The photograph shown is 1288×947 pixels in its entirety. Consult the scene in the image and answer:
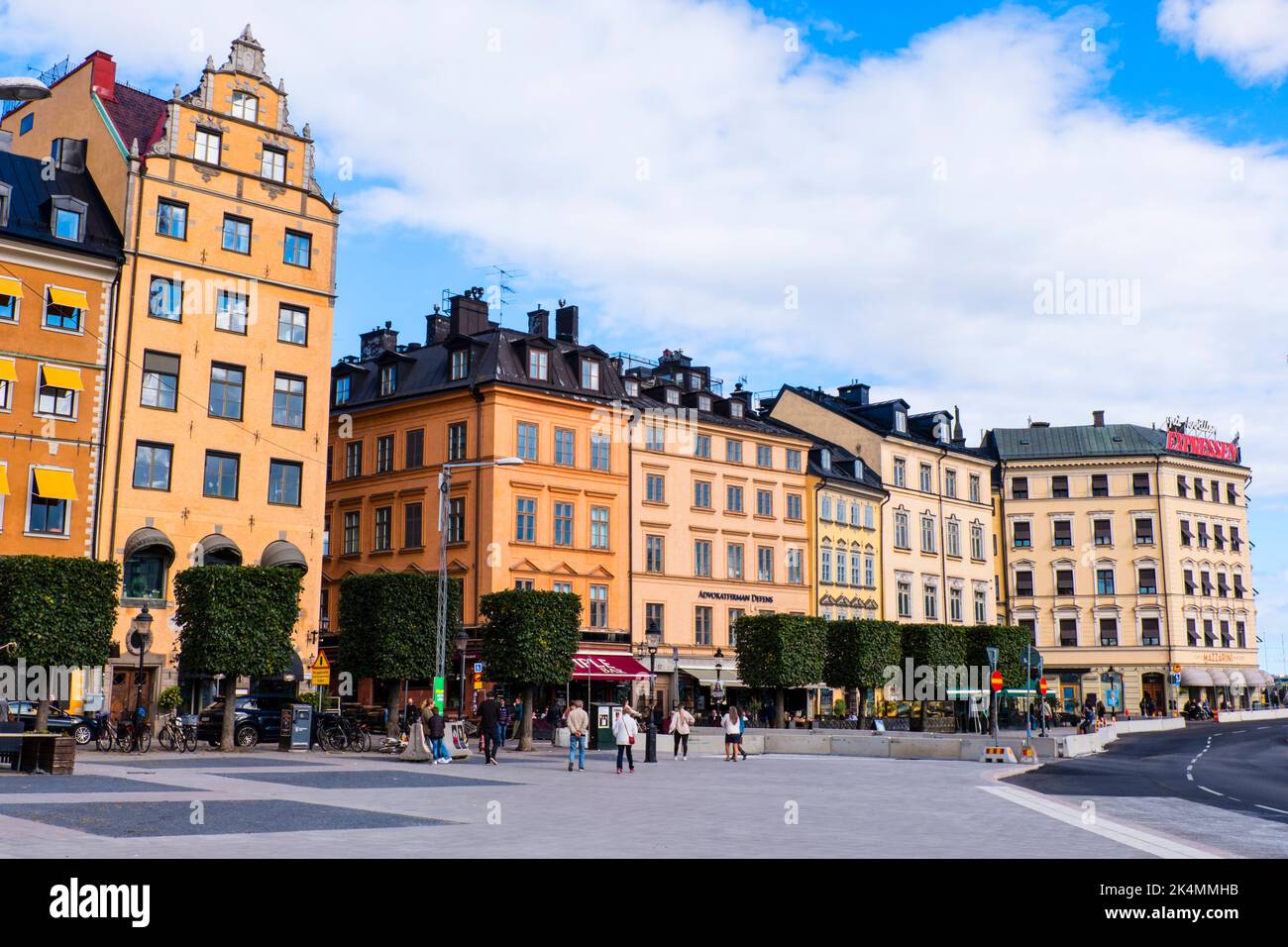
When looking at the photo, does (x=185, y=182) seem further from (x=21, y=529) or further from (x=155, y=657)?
(x=155, y=657)

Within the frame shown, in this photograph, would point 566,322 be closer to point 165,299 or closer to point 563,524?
point 563,524

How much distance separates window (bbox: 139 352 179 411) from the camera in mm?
45281

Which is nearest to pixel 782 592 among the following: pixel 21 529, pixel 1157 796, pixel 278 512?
pixel 278 512

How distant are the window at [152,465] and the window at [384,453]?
1747 cm

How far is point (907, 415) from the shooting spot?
289 feet

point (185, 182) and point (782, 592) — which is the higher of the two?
point (185, 182)

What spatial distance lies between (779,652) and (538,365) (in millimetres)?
18021

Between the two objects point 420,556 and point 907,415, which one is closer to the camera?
point 420,556

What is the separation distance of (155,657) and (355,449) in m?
22.2

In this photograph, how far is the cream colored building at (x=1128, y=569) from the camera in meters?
93.6

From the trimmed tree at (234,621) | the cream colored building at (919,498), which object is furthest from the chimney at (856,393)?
the trimmed tree at (234,621)

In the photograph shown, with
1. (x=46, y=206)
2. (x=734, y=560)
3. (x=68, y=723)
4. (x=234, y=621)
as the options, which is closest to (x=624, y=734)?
(x=234, y=621)

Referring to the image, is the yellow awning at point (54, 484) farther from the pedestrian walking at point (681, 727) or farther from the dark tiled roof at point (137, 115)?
the pedestrian walking at point (681, 727)

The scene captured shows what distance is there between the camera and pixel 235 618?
3881 cm
